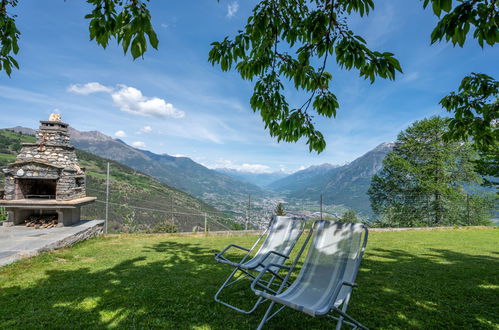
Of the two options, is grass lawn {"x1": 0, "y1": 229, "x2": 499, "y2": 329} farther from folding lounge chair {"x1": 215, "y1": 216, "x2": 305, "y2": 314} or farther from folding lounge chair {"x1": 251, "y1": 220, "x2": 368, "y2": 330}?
folding lounge chair {"x1": 215, "y1": 216, "x2": 305, "y2": 314}

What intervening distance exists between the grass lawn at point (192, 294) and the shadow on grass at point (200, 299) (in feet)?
0.04

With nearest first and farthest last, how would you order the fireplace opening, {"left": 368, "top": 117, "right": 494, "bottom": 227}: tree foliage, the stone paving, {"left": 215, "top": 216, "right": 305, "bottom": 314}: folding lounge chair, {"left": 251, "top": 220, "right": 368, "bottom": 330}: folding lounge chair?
{"left": 251, "top": 220, "right": 368, "bottom": 330}: folding lounge chair
{"left": 215, "top": 216, "right": 305, "bottom": 314}: folding lounge chair
the stone paving
the fireplace opening
{"left": 368, "top": 117, "right": 494, "bottom": 227}: tree foliage

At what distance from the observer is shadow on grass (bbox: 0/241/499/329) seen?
8.84 ft

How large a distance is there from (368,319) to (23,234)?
9269mm

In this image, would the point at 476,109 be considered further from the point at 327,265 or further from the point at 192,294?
the point at 192,294

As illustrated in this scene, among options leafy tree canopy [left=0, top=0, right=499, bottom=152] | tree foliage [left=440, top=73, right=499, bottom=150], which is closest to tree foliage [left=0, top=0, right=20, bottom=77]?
leafy tree canopy [left=0, top=0, right=499, bottom=152]

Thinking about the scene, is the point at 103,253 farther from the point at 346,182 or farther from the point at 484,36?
the point at 346,182

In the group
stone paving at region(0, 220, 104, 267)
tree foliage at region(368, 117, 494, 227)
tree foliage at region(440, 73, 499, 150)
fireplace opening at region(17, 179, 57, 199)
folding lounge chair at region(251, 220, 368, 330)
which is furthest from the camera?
tree foliage at region(368, 117, 494, 227)

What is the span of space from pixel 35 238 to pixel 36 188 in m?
4.16

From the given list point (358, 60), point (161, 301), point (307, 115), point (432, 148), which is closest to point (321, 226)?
point (307, 115)

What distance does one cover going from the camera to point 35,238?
22.1 ft

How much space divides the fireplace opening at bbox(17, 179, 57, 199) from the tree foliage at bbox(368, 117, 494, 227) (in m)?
19.8

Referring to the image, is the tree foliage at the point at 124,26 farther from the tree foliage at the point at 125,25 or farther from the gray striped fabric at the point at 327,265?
the gray striped fabric at the point at 327,265

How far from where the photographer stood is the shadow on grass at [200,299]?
2.70 m
